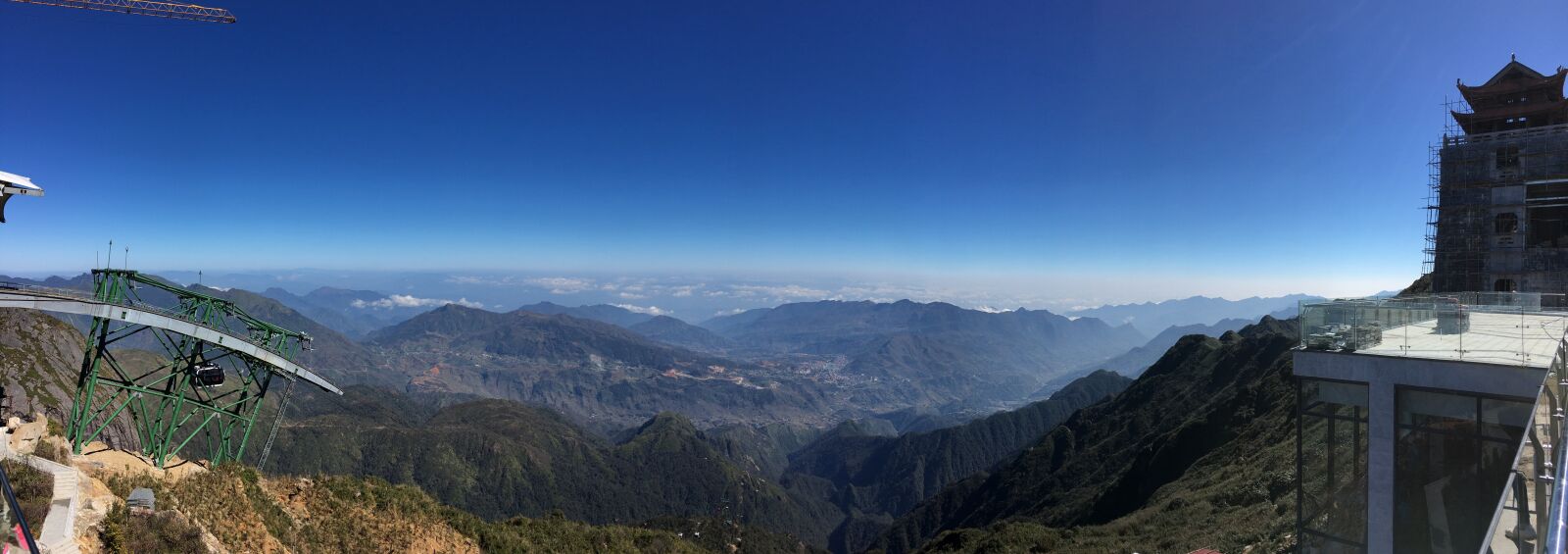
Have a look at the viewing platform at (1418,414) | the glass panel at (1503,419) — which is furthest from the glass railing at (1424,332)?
the glass panel at (1503,419)

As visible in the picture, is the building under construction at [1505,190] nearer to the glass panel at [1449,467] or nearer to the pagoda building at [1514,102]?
the pagoda building at [1514,102]

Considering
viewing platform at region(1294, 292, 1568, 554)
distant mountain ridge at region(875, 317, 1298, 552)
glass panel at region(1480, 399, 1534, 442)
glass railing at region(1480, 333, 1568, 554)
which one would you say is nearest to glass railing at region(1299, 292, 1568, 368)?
viewing platform at region(1294, 292, 1568, 554)

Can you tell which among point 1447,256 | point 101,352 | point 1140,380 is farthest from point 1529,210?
point 1140,380

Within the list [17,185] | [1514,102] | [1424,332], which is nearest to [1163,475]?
[1514,102]

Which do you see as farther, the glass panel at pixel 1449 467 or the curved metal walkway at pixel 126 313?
the curved metal walkway at pixel 126 313

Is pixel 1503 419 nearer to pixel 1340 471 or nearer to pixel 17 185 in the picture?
pixel 1340 471

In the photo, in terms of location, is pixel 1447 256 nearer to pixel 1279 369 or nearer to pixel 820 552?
pixel 1279 369

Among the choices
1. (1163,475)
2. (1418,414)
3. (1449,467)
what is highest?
(1418,414)
